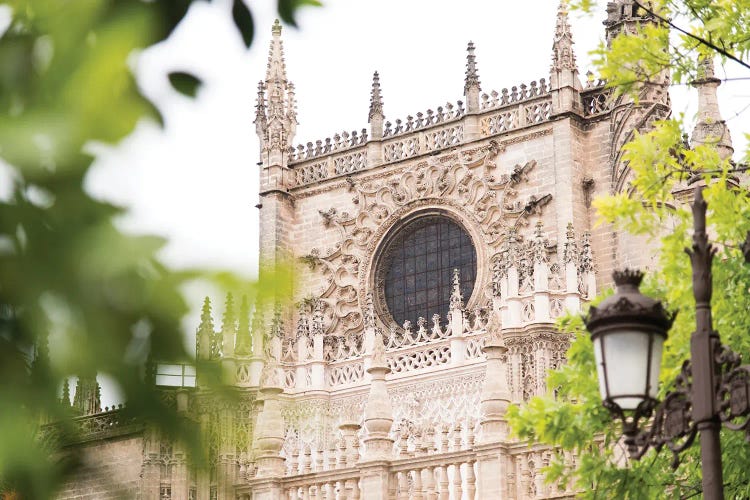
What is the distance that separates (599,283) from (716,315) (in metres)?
20.2

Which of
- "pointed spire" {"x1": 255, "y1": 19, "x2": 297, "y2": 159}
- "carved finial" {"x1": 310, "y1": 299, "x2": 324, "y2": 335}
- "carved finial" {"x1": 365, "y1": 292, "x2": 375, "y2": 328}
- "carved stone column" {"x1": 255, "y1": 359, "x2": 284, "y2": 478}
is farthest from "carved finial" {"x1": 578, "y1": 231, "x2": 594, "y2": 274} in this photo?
"carved stone column" {"x1": 255, "y1": 359, "x2": 284, "y2": 478}

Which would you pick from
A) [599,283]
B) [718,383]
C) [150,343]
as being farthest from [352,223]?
[150,343]

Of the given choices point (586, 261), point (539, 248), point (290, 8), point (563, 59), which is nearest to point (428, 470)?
point (539, 248)

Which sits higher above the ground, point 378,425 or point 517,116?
point 517,116

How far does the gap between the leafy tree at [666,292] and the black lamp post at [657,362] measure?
10.7 ft

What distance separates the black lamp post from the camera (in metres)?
6.12

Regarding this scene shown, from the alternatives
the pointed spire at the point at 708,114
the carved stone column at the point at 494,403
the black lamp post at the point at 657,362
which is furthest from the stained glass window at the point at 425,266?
the black lamp post at the point at 657,362

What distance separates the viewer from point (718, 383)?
6.42 meters

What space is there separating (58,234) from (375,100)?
3459 cm

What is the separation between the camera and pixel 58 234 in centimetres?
153

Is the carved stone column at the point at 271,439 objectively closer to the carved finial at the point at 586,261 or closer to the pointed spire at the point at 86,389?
the carved finial at the point at 586,261

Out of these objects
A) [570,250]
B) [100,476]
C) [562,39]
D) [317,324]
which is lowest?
[100,476]

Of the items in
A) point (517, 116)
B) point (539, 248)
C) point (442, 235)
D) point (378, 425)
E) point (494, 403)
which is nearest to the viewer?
point (494, 403)

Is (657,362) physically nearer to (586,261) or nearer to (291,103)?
(586,261)
